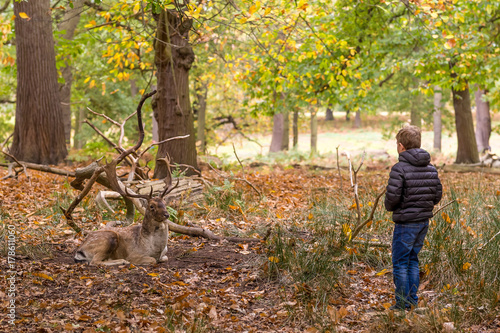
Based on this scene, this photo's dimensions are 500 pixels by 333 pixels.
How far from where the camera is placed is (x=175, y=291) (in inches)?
207

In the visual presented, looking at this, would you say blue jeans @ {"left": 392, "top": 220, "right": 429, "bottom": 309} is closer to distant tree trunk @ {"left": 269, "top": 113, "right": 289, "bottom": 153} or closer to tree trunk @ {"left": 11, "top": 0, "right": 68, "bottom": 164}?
tree trunk @ {"left": 11, "top": 0, "right": 68, "bottom": 164}

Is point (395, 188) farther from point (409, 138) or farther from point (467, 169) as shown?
point (467, 169)

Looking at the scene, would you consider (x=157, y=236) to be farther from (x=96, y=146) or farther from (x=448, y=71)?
(x=448, y=71)

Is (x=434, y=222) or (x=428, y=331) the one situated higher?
(x=434, y=222)

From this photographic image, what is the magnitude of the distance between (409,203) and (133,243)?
3490 mm

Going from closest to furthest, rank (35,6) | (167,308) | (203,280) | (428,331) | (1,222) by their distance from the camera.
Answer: (428,331) < (167,308) < (203,280) < (1,222) < (35,6)

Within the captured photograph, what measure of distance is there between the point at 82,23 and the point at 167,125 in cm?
1183

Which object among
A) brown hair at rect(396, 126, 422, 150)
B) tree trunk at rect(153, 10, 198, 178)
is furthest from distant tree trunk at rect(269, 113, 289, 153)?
brown hair at rect(396, 126, 422, 150)

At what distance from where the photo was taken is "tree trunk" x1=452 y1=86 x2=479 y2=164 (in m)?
17.4

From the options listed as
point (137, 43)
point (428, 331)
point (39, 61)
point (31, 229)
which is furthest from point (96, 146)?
point (428, 331)

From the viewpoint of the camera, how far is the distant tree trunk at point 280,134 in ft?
89.6

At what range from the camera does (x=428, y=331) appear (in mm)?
4121

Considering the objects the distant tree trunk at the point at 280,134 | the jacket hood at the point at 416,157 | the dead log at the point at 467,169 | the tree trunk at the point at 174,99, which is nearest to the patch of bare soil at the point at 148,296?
the jacket hood at the point at 416,157

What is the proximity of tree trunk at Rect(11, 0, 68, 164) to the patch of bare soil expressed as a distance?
729cm
